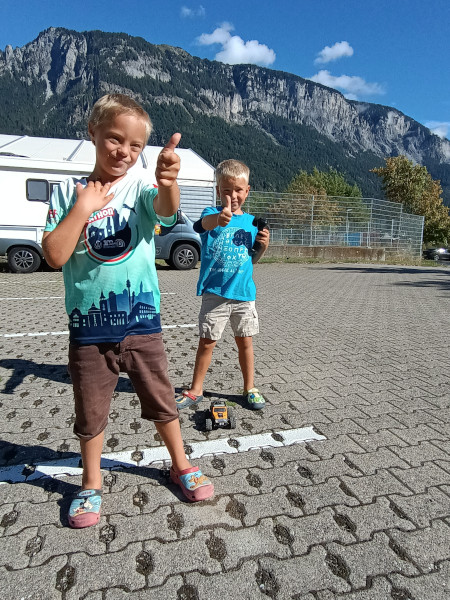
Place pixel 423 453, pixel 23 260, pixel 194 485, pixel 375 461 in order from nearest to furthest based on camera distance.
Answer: pixel 194 485, pixel 375 461, pixel 423 453, pixel 23 260

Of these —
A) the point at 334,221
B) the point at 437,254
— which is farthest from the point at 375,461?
the point at 437,254

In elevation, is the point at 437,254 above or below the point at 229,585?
below

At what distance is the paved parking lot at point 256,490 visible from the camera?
161cm

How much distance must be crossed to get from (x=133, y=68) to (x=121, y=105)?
195 meters

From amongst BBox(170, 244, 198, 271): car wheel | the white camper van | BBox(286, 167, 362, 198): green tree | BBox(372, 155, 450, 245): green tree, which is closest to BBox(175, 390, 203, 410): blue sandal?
the white camper van

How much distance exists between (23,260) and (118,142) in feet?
37.7

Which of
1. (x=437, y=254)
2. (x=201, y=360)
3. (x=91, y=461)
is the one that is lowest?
(x=437, y=254)

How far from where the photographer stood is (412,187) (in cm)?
4016

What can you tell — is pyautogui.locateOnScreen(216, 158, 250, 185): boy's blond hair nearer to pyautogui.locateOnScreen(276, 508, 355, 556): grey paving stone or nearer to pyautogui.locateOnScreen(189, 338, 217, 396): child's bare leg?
pyautogui.locateOnScreen(189, 338, 217, 396): child's bare leg

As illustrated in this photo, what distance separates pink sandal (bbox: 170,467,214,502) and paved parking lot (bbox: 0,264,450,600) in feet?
0.16

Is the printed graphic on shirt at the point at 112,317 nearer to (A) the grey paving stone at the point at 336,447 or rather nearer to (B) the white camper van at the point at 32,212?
(A) the grey paving stone at the point at 336,447

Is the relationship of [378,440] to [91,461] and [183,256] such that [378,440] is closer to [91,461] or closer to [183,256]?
[91,461]

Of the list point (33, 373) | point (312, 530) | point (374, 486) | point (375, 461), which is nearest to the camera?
point (312, 530)

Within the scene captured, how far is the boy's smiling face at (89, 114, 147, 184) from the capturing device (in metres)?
1.74
